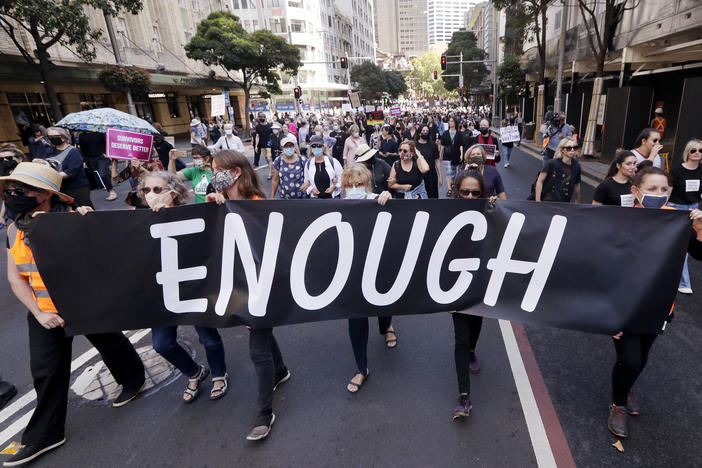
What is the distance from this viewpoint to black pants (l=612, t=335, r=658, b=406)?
2.56 meters

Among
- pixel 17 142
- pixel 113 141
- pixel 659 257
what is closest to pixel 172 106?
pixel 17 142

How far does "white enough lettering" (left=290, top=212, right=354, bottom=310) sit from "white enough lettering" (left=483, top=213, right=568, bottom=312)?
100 centimetres

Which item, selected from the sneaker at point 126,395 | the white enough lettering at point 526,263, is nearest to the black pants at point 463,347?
the white enough lettering at point 526,263

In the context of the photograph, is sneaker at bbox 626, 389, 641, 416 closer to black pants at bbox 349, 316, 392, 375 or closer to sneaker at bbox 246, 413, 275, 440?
black pants at bbox 349, 316, 392, 375

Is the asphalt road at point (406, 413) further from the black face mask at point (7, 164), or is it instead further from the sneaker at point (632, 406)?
the black face mask at point (7, 164)

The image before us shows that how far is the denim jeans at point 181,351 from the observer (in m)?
3.11

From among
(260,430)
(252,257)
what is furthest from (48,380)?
(252,257)

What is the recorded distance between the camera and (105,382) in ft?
11.8

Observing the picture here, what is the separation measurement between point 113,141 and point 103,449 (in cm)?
467

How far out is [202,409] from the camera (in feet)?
10.4

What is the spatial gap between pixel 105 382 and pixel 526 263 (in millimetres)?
3711

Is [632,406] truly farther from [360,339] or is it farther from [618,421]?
[360,339]

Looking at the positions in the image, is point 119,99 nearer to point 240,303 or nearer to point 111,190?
point 111,190

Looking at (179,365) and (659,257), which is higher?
(659,257)
